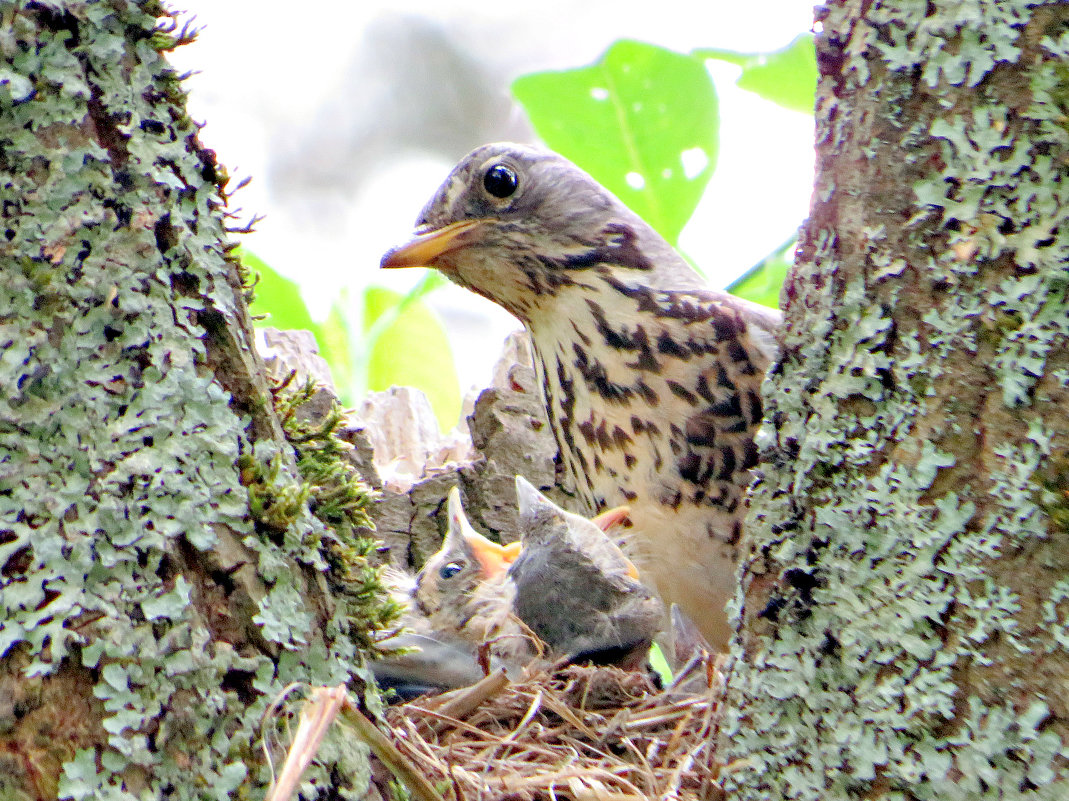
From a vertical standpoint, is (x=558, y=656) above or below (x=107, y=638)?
below

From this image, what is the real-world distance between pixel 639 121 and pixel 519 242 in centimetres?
77

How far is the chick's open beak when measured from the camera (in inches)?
87.4

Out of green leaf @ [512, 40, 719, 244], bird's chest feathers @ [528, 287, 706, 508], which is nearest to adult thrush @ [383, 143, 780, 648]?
bird's chest feathers @ [528, 287, 706, 508]

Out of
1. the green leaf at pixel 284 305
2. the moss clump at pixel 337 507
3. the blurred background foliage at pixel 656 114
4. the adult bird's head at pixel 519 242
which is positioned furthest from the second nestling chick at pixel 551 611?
the green leaf at pixel 284 305

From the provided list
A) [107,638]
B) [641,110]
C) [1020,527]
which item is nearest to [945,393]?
[1020,527]

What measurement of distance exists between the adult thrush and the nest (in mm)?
237

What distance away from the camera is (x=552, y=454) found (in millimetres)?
2764

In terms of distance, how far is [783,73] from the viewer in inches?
112

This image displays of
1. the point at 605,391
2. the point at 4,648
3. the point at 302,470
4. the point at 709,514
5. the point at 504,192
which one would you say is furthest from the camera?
the point at 504,192

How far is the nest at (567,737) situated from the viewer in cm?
142

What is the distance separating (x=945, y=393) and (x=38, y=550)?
2.68 feet

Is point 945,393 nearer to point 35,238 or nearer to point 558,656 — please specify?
point 35,238

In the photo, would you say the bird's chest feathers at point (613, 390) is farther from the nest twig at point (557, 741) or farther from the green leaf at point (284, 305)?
the green leaf at point (284, 305)

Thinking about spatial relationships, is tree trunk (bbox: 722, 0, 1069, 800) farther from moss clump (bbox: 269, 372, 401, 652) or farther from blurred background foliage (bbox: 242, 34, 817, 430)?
blurred background foliage (bbox: 242, 34, 817, 430)
